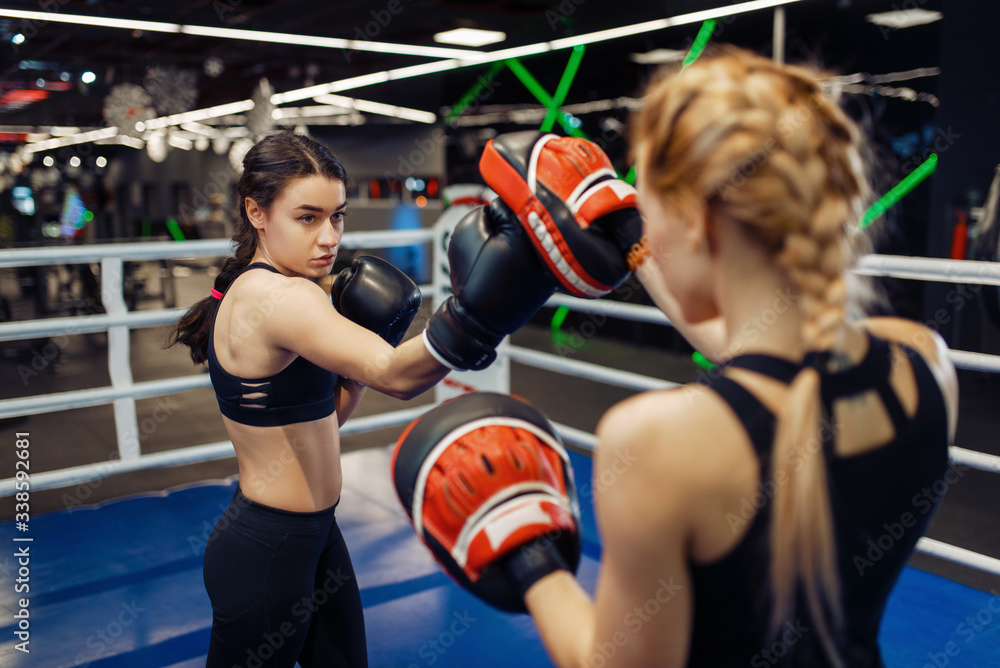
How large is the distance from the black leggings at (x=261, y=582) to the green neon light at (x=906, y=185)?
4301 millimetres

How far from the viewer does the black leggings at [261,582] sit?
110cm

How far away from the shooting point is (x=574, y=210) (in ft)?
3.01

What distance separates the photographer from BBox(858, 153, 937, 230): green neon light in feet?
14.7

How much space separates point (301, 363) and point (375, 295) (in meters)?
0.18

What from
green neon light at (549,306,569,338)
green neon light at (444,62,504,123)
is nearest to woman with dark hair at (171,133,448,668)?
green neon light at (549,306,569,338)

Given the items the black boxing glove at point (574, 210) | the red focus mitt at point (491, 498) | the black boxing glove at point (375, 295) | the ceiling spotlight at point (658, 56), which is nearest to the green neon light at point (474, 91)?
the ceiling spotlight at point (658, 56)

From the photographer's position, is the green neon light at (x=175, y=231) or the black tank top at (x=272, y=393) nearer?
the black tank top at (x=272, y=393)

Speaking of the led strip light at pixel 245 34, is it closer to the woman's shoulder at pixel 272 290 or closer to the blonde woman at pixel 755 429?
the woman's shoulder at pixel 272 290

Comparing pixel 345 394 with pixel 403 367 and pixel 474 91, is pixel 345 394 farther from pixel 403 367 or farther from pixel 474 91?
pixel 474 91

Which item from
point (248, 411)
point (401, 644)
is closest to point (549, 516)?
point (248, 411)

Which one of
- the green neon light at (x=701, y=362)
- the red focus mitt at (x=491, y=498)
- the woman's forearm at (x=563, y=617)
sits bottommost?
the green neon light at (x=701, y=362)

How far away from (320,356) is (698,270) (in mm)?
641

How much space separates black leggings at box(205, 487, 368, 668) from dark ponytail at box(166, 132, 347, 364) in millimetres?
338

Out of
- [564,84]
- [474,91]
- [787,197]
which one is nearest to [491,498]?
[787,197]
